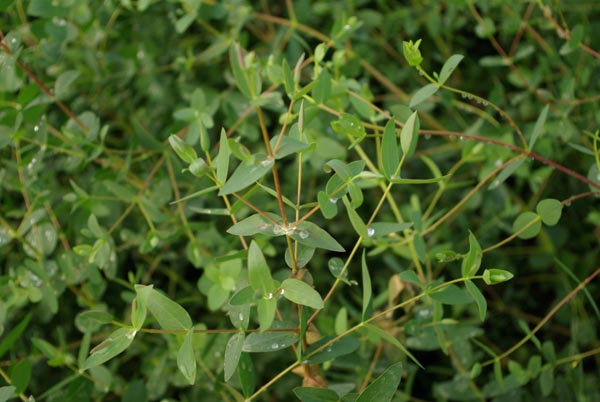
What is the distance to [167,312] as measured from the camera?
667 millimetres

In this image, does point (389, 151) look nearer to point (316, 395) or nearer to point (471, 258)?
point (471, 258)

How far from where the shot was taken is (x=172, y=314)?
668mm

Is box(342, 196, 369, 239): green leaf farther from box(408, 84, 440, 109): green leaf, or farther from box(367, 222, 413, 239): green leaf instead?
box(408, 84, 440, 109): green leaf

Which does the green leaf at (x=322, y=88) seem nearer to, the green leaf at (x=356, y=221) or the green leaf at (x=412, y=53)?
the green leaf at (x=412, y=53)

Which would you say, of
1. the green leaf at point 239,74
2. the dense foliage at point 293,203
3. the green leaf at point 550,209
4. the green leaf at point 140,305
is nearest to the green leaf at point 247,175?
the dense foliage at point 293,203

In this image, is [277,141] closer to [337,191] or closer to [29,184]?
[337,191]

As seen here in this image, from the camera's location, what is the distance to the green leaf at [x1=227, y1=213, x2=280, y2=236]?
2.14 ft

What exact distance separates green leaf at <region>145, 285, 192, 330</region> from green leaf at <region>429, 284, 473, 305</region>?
242 mm

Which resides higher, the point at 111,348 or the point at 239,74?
the point at 239,74

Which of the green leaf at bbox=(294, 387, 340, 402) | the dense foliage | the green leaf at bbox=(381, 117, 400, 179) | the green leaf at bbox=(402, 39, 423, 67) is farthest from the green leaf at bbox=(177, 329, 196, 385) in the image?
the green leaf at bbox=(402, 39, 423, 67)

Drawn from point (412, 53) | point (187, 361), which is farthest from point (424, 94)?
point (187, 361)

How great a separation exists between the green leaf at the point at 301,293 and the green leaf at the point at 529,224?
Result: 28cm

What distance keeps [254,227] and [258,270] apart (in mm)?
47

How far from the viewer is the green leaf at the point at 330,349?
0.73m
